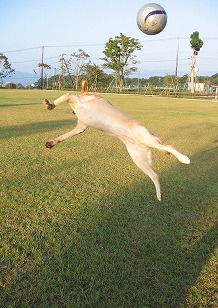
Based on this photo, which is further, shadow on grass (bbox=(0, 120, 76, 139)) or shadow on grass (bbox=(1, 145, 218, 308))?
shadow on grass (bbox=(0, 120, 76, 139))

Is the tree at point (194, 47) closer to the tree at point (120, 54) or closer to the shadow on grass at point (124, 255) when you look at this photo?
the tree at point (120, 54)

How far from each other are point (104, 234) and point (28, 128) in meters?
9.63

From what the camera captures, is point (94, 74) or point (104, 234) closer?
point (104, 234)

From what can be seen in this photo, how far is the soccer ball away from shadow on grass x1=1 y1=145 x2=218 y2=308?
3504 mm

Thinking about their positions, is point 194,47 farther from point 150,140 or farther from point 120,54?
point 150,140

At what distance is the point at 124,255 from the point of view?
4.19 meters

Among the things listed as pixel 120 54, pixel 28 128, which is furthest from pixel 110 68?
pixel 28 128

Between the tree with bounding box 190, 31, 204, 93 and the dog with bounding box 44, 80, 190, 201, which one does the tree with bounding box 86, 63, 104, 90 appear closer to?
the tree with bounding box 190, 31, 204, 93

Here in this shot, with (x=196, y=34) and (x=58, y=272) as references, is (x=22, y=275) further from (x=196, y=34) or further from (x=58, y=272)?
(x=196, y=34)

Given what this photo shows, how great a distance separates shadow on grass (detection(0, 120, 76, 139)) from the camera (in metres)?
12.0

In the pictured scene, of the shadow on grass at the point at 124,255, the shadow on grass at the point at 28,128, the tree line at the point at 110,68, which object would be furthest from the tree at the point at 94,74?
the shadow on grass at the point at 124,255

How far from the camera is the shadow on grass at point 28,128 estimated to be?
1202 centimetres

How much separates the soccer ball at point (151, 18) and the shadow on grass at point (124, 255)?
3504 mm

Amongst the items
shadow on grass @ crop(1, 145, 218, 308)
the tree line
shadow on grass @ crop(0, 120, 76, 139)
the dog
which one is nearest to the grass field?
shadow on grass @ crop(1, 145, 218, 308)
